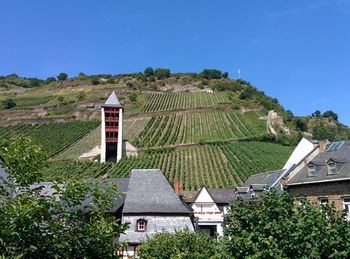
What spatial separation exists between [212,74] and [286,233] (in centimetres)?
18049

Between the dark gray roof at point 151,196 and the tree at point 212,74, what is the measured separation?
157318mm

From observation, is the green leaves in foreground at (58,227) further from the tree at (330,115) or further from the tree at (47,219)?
the tree at (330,115)

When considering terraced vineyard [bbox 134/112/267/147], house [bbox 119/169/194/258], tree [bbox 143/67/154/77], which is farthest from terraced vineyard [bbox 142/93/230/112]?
house [bbox 119/169/194/258]

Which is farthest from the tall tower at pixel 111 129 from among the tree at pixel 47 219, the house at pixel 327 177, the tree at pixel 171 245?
the tree at pixel 47 219

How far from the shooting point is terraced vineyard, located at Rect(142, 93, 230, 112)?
12725 centimetres

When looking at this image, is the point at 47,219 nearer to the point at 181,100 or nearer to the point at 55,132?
the point at 55,132

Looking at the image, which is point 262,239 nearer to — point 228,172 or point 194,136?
point 228,172

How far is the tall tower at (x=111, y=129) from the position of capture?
85.8m

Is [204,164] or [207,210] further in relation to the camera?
[204,164]

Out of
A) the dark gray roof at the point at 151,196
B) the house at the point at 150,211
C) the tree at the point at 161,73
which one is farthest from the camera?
the tree at the point at 161,73

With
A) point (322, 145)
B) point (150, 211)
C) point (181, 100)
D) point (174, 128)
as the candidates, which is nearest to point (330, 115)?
point (181, 100)

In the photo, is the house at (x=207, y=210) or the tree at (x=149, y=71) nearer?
the house at (x=207, y=210)

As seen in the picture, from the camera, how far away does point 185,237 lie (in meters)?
22.0

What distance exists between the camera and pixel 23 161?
8805mm
